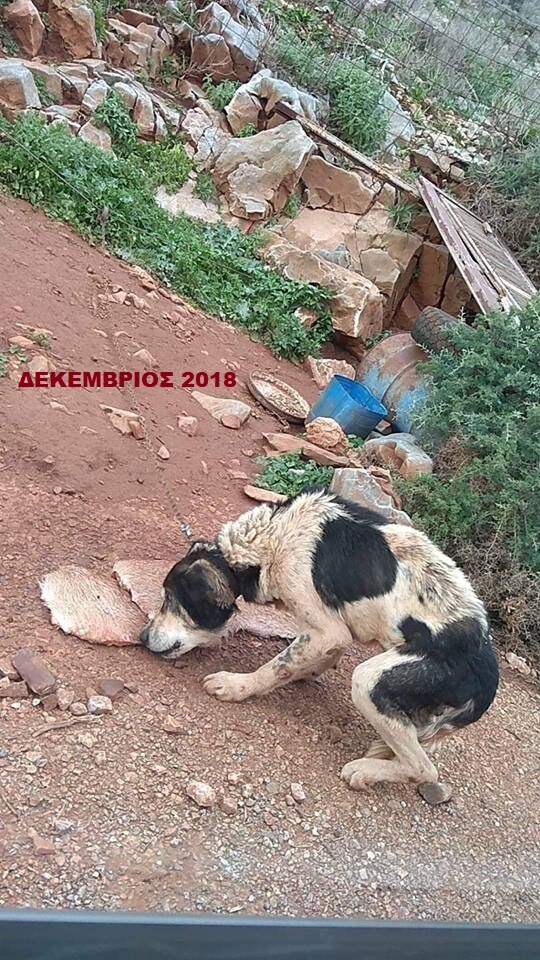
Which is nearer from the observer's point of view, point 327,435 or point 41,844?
point 41,844

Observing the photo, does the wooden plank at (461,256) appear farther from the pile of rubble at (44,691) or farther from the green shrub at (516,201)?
the pile of rubble at (44,691)

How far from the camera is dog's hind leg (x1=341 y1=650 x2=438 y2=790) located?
3.57 meters

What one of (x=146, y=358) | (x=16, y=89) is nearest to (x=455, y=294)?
(x=146, y=358)

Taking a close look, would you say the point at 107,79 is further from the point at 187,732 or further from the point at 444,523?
the point at 187,732

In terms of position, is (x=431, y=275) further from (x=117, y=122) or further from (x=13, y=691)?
(x=13, y=691)

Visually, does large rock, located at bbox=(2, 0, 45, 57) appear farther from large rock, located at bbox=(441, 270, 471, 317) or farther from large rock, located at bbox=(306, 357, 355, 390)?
large rock, located at bbox=(441, 270, 471, 317)

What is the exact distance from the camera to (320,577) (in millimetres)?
3842

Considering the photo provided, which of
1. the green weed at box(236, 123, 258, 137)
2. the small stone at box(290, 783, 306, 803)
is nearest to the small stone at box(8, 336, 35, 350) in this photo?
the small stone at box(290, 783, 306, 803)

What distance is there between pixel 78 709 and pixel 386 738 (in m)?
1.39

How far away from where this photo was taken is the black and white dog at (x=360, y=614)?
11.8ft

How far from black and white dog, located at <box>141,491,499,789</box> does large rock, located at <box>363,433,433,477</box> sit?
282cm

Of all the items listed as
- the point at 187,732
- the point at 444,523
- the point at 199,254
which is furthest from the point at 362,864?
the point at 199,254

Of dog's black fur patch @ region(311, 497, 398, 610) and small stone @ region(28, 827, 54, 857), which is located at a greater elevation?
Answer: dog's black fur patch @ region(311, 497, 398, 610)

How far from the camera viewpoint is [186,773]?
337 centimetres
